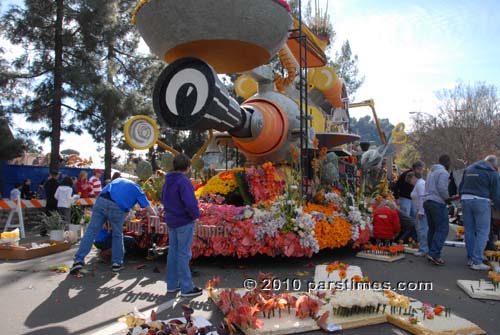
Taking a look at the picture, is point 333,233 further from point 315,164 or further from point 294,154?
point 294,154

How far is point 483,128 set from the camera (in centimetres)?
3030

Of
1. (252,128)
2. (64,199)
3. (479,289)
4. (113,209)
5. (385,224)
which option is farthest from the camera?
(64,199)

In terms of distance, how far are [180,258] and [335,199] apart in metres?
3.59

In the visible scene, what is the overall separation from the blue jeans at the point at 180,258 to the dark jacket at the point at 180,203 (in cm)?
9

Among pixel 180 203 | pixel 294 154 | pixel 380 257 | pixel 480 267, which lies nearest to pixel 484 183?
pixel 480 267

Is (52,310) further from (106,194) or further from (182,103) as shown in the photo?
(182,103)

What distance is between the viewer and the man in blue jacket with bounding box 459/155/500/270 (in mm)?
6082

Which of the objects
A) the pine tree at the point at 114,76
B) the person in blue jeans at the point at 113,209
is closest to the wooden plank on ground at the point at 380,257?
the person in blue jeans at the point at 113,209

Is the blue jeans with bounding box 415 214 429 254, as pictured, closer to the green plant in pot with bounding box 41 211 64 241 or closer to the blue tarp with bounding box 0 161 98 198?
the green plant in pot with bounding box 41 211 64 241

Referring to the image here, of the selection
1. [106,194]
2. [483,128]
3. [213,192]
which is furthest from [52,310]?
[483,128]

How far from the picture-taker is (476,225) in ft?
20.2

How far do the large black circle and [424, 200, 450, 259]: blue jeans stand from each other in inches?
157

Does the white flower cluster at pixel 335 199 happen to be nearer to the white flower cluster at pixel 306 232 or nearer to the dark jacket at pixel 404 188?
the white flower cluster at pixel 306 232

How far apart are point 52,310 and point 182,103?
108 inches
